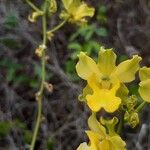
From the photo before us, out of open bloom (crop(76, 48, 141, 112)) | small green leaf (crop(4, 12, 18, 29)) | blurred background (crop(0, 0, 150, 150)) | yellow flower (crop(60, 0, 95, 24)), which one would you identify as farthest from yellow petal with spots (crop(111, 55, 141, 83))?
small green leaf (crop(4, 12, 18, 29))

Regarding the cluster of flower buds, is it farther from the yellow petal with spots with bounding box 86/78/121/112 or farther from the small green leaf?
the small green leaf

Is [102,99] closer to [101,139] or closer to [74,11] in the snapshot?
[101,139]

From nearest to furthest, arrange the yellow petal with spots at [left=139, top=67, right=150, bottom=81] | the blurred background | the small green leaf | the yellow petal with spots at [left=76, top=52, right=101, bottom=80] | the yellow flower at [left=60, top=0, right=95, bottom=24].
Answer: the yellow petal with spots at [left=139, top=67, right=150, bottom=81] → the yellow petal with spots at [left=76, top=52, right=101, bottom=80] → the yellow flower at [left=60, top=0, right=95, bottom=24] → the blurred background → the small green leaf

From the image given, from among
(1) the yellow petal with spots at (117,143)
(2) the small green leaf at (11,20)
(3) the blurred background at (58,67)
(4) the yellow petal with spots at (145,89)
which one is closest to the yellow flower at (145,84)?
(4) the yellow petal with spots at (145,89)

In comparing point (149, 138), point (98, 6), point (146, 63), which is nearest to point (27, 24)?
point (98, 6)

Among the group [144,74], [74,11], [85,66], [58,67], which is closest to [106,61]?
[85,66]
